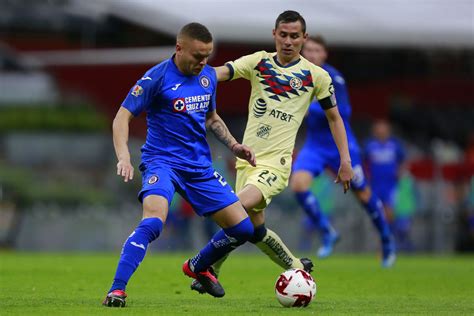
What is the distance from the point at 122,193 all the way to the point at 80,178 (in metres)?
0.97

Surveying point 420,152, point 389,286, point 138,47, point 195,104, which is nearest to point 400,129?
point 420,152

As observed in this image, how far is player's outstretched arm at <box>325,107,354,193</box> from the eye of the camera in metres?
9.34

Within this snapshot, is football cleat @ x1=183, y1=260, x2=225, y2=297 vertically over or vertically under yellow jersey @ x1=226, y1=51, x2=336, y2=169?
under

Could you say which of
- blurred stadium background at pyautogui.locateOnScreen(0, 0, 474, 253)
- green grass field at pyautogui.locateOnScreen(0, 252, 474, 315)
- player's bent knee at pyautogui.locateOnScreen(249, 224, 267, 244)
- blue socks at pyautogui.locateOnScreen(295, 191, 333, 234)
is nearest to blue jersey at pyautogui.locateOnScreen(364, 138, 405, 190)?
blurred stadium background at pyautogui.locateOnScreen(0, 0, 474, 253)

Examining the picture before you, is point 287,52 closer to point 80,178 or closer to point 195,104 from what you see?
point 195,104

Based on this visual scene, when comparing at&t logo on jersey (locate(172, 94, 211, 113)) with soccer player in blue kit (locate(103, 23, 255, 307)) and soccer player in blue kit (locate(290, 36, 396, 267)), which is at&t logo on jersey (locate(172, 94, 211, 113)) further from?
soccer player in blue kit (locate(290, 36, 396, 267))

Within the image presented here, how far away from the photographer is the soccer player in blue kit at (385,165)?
20281mm

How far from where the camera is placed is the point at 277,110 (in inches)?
390

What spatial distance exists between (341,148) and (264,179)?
0.76 meters

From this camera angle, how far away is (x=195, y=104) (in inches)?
340

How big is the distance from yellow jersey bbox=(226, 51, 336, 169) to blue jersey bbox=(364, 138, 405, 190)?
10.6 metres

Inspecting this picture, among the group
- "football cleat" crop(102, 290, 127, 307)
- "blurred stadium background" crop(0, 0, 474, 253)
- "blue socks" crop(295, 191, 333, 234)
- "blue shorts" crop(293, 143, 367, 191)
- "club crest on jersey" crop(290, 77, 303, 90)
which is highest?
"club crest on jersey" crop(290, 77, 303, 90)

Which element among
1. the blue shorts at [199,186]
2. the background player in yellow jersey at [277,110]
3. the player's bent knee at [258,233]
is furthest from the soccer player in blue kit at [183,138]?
the background player in yellow jersey at [277,110]

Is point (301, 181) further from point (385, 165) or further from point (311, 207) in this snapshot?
point (385, 165)
